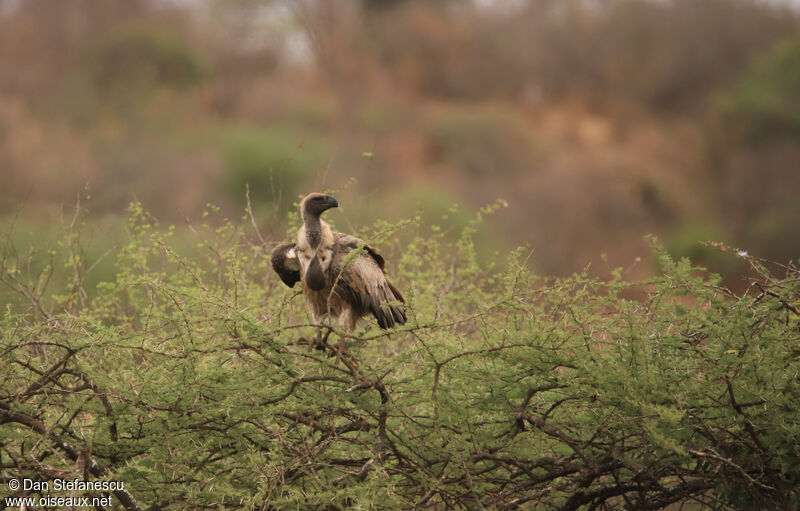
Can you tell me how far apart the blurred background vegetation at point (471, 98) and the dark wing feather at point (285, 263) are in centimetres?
2222

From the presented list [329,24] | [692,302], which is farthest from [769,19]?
[692,302]

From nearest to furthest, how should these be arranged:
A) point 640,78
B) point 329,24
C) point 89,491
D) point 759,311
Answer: point 89,491
point 759,311
point 329,24
point 640,78

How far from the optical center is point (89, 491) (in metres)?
3.44

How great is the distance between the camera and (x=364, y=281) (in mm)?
4977

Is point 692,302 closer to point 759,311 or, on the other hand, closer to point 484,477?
point 759,311

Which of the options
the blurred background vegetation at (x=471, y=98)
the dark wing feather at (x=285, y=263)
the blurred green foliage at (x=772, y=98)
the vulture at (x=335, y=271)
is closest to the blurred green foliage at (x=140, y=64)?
the blurred background vegetation at (x=471, y=98)

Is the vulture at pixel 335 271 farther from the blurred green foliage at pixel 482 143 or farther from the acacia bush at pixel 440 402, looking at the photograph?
the blurred green foliage at pixel 482 143

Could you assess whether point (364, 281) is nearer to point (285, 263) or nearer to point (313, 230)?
point (313, 230)

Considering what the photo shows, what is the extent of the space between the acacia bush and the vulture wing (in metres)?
0.99

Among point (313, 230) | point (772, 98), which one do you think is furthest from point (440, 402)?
point (772, 98)

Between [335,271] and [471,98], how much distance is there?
34.2 metres

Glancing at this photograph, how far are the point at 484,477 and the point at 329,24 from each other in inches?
758

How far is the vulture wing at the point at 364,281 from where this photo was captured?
495 cm

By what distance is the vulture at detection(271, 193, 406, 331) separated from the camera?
4926mm
